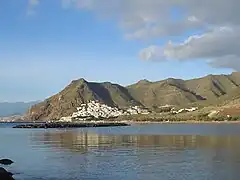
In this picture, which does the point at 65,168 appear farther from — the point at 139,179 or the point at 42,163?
the point at 139,179

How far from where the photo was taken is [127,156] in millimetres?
53219

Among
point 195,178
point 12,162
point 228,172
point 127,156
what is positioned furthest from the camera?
point 127,156

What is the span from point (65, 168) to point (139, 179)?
10.6m

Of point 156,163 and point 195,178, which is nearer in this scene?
point 195,178

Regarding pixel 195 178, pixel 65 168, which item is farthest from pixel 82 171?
pixel 195 178

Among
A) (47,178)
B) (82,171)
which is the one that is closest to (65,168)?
(82,171)

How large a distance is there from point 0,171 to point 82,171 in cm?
864

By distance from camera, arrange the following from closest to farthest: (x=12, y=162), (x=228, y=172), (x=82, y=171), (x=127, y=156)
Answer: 1. (x=228, y=172)
2. (x=82, y=171)
3. (x=12, y=162)
4. (x=127, y=156)

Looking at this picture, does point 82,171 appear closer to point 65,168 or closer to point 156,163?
point 65,168

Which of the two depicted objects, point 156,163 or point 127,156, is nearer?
point 156,163

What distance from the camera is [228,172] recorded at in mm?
38094

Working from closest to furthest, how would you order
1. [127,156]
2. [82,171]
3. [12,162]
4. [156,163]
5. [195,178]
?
[195,178] → [82,171] → [156,163] → [12,162] → [127,156]

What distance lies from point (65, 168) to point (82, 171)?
3.01m

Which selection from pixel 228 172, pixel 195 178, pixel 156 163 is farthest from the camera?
pixel 156 163
